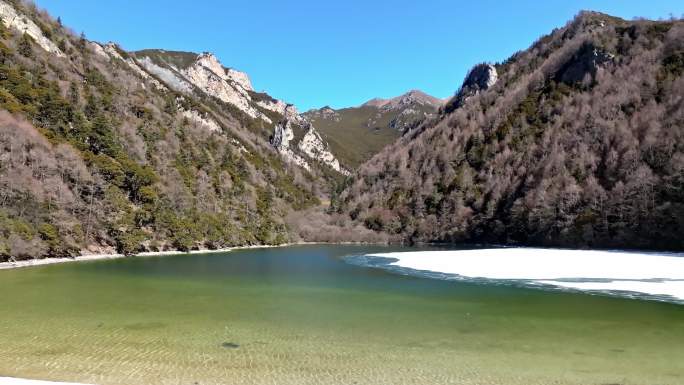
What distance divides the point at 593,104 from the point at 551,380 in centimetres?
15362

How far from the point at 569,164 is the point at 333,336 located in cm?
12402

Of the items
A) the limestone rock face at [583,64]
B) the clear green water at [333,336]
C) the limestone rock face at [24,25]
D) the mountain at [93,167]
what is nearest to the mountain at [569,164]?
the limestone rock face at [583,64]

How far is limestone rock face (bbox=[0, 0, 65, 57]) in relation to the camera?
115 m

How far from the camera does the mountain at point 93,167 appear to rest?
67.9m

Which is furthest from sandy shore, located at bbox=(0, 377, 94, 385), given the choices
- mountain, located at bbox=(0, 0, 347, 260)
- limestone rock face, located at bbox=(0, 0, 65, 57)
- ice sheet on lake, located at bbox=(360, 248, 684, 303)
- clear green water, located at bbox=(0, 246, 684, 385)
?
limestone rock face, located at bbox=(0, 0, 65, 57)

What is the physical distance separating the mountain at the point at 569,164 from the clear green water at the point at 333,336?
66528 mm

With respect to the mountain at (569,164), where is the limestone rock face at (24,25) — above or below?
above

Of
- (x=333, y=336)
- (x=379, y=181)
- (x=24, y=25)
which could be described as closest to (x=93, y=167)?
(x=24, y=25)

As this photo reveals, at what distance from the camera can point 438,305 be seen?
100 ft

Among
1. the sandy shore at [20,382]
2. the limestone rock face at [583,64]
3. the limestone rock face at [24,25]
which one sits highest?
the limestone rock face at [583,64]

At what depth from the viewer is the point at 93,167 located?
8638 cm

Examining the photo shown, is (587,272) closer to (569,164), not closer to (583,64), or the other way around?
(569,164)

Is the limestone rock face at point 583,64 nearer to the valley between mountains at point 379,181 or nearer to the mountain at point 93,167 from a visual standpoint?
the valley between mountains at point 379,181

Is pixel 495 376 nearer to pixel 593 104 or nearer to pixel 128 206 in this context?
pixel 128 206
